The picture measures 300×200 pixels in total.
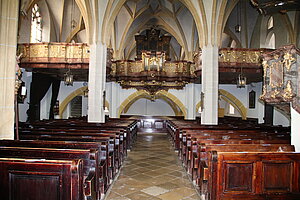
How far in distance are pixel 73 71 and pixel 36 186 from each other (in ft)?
40.9

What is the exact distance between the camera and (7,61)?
13.9ft

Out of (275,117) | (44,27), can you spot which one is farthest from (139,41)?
(275,117)

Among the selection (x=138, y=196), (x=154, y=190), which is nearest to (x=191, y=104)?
(x=154, y=190)

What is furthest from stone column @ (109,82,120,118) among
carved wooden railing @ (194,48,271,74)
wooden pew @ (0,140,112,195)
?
wooden pew @ (0,140,112,195)

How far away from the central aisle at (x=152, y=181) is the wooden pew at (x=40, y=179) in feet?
6.84

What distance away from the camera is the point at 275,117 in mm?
14320

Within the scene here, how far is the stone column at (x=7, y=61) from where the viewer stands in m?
4.20

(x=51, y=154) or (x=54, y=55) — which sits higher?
(x=54, y=55)

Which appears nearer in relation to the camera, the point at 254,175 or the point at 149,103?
the point at 254,175

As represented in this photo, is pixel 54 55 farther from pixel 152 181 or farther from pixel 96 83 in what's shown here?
pixel 152 181

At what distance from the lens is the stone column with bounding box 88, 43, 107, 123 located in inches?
436

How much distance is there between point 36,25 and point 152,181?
13848mm

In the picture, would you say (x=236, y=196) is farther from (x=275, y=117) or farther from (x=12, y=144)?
(x=275, y=117)

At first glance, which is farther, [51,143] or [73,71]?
[73,71]
